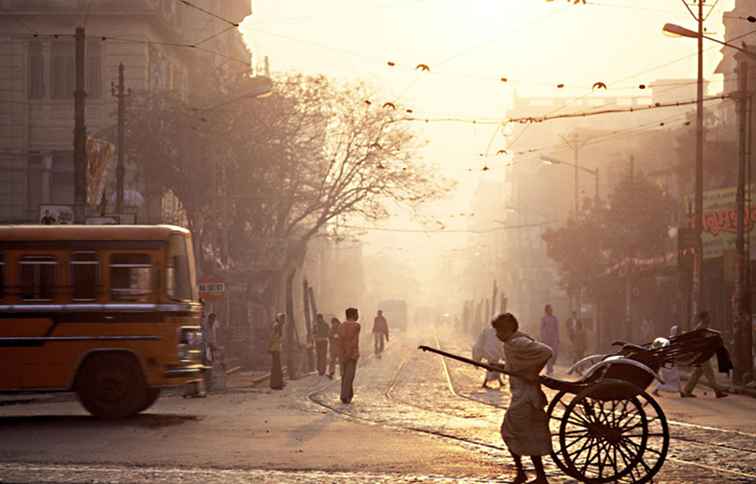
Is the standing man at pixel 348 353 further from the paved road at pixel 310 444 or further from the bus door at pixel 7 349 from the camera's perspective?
the bus door at pixel 7 349

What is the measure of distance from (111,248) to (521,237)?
411 feet

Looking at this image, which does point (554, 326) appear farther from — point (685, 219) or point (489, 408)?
point (685, 219)

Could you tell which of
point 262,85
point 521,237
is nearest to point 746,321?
point 262,85

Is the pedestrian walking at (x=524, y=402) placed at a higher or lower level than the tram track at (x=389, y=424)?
higher

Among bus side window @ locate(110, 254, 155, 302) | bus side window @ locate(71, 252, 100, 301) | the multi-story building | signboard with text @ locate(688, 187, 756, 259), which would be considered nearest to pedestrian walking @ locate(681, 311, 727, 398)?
bus side window @ locate(110, 254, 155, 302)

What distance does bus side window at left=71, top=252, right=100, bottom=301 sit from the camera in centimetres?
1977

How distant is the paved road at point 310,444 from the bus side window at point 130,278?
5.91 ft

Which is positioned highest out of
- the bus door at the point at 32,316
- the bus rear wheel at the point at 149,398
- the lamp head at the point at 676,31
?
the lamp head at the point at 676,31

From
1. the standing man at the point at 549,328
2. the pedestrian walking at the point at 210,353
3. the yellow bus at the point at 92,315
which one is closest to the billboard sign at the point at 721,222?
the standing man at the point at 549,328

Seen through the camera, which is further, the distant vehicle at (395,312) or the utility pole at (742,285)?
the distant vehicle at (395,312)

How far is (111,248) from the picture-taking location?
783 inches

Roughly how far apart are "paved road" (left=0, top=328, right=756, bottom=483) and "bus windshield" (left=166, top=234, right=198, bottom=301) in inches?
72.5

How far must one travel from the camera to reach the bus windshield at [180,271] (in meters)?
20.1

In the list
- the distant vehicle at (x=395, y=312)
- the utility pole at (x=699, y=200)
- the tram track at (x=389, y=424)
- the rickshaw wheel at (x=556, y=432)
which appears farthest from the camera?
the distant vehicle at (x=395, y=312)
